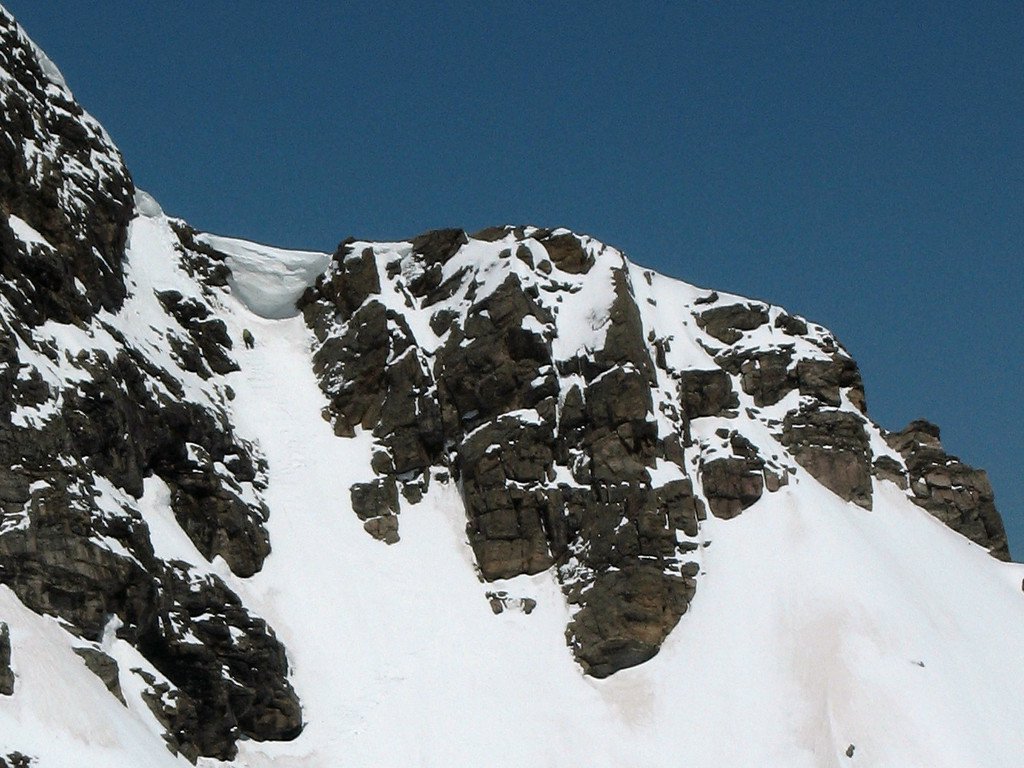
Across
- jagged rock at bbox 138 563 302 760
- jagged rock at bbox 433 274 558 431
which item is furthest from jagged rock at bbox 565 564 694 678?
jagged rock at bbox 138 563 302 760

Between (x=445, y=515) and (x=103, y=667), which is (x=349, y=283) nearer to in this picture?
(x=445, y=515)

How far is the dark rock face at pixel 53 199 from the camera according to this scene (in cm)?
4750

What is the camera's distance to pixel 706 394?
208 feet

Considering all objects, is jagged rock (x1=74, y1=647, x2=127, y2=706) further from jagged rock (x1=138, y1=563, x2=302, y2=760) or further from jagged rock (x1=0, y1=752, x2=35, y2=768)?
jagged rock (x1=0, y1=752, x2=35, y2=768)

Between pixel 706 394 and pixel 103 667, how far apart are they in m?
33.4

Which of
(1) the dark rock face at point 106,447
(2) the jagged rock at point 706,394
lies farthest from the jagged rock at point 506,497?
(1) the dark rock face at point 106,447

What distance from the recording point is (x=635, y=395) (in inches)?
2317

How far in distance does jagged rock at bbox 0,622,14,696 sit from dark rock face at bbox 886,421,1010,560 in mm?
46745

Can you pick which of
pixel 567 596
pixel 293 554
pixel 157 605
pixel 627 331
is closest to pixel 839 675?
pixel 567 596

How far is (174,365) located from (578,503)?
59.7 ft

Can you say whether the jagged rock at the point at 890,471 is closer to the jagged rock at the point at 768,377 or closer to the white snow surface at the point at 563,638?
the white snow surface at the point at 563,638

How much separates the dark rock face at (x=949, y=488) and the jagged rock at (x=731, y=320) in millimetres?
9855

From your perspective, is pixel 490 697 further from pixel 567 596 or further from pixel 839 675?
pixel 839 675

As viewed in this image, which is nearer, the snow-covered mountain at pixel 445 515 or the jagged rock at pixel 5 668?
the jagged rock at pixel 5 668
